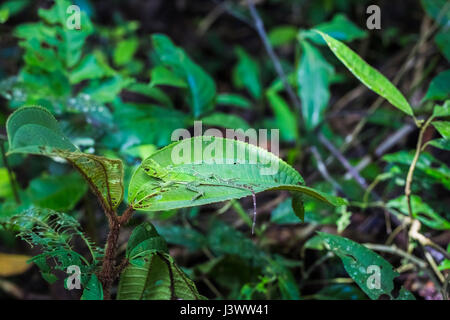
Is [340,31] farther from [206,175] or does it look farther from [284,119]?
[206,175]

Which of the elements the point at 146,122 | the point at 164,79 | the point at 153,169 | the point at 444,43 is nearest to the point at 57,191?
the point at 146,122

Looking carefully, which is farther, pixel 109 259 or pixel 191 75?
pixel 191 75

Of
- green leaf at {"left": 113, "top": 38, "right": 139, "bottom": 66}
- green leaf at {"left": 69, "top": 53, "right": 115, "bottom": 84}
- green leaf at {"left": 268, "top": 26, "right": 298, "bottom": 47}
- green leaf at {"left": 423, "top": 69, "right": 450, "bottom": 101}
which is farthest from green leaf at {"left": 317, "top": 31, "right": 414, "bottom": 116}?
green leaf at {"left": 268, "top": 26, "right": 298, "bottom": 47}

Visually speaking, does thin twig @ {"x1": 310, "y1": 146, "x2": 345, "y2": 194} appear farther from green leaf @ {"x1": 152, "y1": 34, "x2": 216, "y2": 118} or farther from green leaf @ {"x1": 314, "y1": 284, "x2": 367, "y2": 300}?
green leaf @ {"x1": 152, "y1": 34, "x2": 216, "y2": 118}

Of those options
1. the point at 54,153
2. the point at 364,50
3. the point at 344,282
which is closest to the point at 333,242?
the point at 344,282

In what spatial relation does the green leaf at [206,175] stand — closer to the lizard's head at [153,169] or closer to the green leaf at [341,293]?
the lizard's head at [153,169]

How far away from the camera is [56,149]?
0.70 metres

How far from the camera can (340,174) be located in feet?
5.91

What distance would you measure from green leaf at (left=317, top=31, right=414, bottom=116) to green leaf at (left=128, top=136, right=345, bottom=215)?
34 centimetres

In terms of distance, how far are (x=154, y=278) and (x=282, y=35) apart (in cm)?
200

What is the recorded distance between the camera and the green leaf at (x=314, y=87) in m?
1.67

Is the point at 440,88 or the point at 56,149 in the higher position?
the point at 440,88

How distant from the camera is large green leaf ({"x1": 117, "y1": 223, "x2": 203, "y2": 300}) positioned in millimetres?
924

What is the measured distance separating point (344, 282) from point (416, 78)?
3.97 ft
